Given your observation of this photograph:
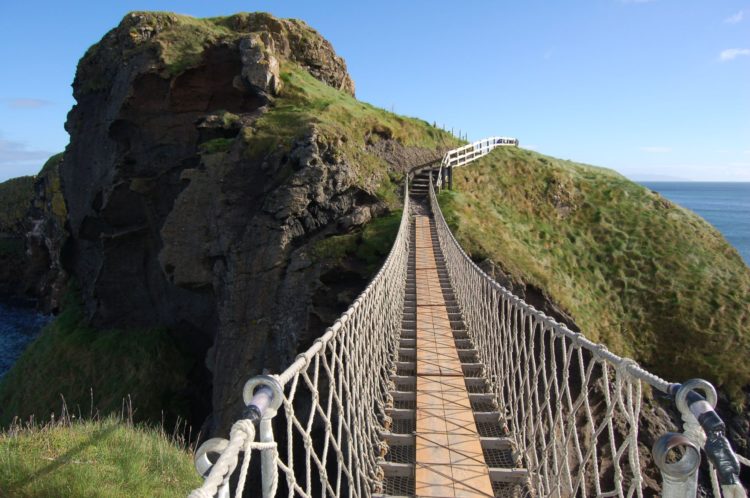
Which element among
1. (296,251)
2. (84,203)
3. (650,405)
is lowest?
(650,405)

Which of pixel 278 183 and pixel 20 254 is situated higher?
pixel 278 183

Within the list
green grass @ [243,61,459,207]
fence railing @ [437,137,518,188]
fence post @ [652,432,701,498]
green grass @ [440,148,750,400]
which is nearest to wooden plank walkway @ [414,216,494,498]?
fence post @ [652,432,701,498]

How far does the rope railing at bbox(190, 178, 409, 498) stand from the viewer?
6.52 ft

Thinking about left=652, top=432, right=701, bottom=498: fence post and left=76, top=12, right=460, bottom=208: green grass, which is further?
left=76, top=12, right=460, bottom=208: green grass

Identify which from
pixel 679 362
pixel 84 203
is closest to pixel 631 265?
pixel 679 362

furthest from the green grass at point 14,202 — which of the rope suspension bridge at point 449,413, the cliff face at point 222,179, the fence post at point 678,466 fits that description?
the fence post at point 678,466

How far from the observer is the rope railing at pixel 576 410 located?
1.81 m

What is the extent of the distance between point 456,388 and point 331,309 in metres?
6.86

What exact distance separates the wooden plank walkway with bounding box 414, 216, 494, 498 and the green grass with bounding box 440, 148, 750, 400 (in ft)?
23.9

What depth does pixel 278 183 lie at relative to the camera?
16.1 meters

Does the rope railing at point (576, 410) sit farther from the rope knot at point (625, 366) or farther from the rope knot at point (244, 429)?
the rope knot at point (244, 429)

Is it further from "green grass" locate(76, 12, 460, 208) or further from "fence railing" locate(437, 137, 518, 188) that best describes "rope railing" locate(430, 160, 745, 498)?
"fence railing" locate(437, 137, 518, 188)

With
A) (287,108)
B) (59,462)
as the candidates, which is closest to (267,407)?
(59,462)

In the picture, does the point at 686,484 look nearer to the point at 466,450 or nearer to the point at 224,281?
the point at 466,450
